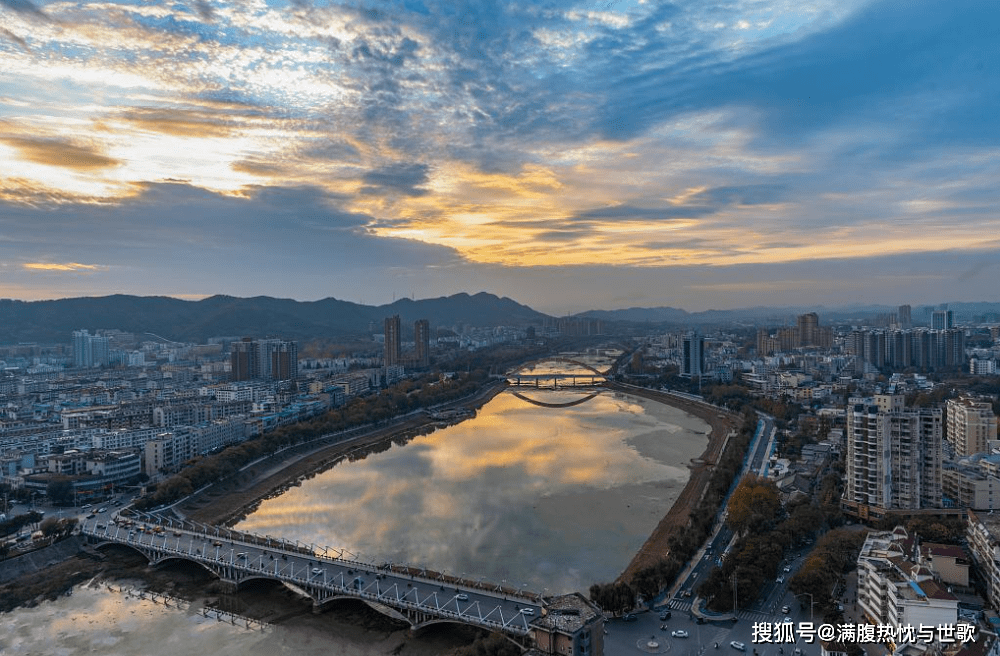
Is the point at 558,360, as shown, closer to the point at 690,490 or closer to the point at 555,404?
the point at 555,404

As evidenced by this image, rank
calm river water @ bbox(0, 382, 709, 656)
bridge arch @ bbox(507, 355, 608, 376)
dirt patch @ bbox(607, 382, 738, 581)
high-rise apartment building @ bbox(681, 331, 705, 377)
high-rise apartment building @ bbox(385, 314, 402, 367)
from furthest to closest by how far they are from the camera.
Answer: bridge arch @ bbox(507, 355, 608, 376) < high-rise apartment building @ bbox(385, 314, 402, 367) < high-rise apartment building @ bbox(681, 331, 705, 377) < dirt patch @ bbox(607, 382, 738, 581) < calm river water @ bbox(0, 382, 709, 656)

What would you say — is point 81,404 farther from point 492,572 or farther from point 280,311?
point 280,311

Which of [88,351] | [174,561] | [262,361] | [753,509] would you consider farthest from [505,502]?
[88,351]

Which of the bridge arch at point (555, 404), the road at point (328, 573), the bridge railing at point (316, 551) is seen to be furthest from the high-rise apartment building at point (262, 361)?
the road at point (328, 573)

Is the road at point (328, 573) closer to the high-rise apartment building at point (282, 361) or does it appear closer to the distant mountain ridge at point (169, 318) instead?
the high-rise apartment building at point (282, 361)

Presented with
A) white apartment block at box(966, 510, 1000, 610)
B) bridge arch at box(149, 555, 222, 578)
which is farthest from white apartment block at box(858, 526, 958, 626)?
bridge arch at box(149, 555, 222, 578)

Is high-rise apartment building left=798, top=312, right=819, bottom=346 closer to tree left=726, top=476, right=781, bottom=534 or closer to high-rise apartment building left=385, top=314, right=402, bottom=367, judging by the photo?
high-rise apartment building left=385, top=314, right=402, bottom=367
